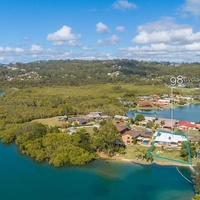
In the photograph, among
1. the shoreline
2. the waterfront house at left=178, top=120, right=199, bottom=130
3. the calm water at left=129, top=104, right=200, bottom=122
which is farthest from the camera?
the calm water at left=129, top=104, right=200, bottom=122

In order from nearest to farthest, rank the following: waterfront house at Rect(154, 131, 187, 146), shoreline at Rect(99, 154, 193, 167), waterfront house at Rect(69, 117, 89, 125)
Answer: shoreline at Rect(99, 154, 193, 167)
waterfront house at Rect(154, 131, 187, 146)
waterfront house at Rect(69, 117, 89, 125)

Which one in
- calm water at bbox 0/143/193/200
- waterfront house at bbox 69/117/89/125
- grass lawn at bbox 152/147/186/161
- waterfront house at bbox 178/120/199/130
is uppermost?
waterfront house at bbox 69/117/89/125

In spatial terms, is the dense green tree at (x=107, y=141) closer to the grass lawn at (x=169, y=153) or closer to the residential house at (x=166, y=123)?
the grass lawn at (x=169, y=153)

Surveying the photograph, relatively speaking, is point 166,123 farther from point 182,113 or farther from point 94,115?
point 182,113

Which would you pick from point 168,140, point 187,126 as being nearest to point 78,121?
point 168,140

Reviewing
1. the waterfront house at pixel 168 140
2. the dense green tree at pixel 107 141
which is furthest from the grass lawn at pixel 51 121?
the waterfront house at pixel 168 140

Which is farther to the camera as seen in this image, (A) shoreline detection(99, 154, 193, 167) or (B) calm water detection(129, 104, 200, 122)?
(B) calm water detection(129, 104, 200, 122)

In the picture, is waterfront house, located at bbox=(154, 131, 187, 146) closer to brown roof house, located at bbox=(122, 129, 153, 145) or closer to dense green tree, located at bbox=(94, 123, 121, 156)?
brown roof house, located at bbox=(122, 129, 153, 145)

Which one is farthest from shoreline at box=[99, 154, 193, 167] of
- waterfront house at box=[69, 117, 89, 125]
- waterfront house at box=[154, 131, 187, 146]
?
waterfront house at box=[69, 117, 89, 125]

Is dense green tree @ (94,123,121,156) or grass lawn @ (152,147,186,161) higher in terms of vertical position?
dense green tree @ (94,123,121,156)
